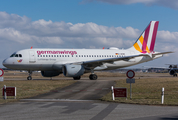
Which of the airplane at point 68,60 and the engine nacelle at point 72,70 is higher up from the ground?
the airplane at point 68,60

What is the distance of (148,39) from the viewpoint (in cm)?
4509

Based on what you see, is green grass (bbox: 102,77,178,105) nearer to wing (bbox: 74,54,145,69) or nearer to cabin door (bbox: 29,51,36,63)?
wing (bbox: 74,54,145,69)

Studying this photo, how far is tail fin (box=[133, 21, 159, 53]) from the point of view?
147 feet

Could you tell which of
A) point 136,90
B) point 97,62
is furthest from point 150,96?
point 97,62

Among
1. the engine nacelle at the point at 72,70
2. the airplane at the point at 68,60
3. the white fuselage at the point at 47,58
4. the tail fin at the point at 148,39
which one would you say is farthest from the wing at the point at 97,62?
the tail fin at the point at 148,39

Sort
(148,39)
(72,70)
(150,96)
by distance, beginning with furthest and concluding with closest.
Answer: (148,39) < (72,70) < (150,96)

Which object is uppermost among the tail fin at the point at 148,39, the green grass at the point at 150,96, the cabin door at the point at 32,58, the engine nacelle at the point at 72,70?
the tail fin at the point at 148,39

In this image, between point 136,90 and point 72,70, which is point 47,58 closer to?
point 72,70

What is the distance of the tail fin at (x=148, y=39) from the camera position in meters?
44.9

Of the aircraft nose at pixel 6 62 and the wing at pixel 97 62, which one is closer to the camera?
the aircraft nose at pixel 6 62

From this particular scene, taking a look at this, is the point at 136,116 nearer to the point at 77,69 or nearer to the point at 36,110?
the point at 36,110

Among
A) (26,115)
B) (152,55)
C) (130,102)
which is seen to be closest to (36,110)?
(26,115)

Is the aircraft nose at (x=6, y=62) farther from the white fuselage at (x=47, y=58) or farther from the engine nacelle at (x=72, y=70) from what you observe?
the engine nacelle at (x=72, y=70)

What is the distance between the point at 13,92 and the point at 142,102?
886 cm
